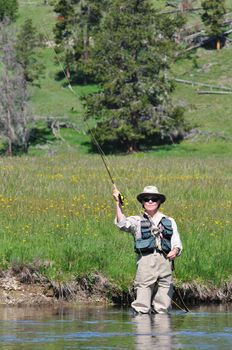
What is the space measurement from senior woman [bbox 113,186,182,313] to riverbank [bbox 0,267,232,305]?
1852 mm

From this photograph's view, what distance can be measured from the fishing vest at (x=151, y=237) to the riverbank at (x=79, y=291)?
7.35ft

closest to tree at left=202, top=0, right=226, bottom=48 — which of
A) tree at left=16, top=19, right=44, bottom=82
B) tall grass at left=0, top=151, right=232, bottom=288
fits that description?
tree at left=16, top=19, right=44, bottom=82

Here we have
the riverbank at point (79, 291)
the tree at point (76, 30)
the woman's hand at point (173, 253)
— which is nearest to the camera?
the woman's hand at point (173, 253)

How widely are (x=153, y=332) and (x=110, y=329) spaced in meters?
0.63

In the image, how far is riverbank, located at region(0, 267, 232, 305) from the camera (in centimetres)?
1489

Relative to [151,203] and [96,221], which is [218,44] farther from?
[151,203]

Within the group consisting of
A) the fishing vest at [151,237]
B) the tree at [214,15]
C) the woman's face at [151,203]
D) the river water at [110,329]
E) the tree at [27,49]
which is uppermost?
the tree at [214,15]

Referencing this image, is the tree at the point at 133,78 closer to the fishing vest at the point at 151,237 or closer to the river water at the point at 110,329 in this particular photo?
the river water at the point at 110,329

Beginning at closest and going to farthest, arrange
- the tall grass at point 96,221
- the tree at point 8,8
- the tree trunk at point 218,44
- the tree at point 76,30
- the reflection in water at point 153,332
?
the reflection in water at point 153,332, the tall grass at point 96,221, the tree at point 76,30, the tree trunk at point 218,44, the tree at point 8,8

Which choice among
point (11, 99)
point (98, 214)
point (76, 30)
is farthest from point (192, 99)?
point (98, 214)

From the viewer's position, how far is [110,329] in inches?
480

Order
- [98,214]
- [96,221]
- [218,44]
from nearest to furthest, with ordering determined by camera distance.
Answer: [96,221] < [98,214] < [218,44]

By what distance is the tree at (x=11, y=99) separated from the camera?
56.2m

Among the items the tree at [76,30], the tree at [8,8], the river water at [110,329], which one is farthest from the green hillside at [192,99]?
the river water at [110,329]
